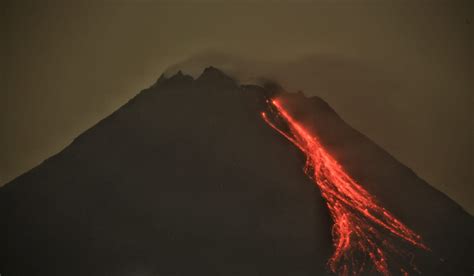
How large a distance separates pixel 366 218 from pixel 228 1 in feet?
3.75

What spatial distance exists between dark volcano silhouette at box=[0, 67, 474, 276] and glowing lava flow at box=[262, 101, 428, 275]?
0.04m

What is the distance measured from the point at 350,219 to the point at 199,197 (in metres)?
0.62

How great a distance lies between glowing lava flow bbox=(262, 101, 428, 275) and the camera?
1.72 m

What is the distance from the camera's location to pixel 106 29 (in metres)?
2.16

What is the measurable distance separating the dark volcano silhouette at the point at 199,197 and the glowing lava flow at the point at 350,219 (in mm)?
39

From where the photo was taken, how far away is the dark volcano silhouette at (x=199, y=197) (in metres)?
1.75

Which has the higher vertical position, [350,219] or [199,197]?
[199,197]

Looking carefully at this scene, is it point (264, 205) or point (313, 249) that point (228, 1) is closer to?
point (264, 205)

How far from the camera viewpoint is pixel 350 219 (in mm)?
1857

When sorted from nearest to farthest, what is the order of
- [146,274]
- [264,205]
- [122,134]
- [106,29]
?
[146,274] → [264,205] → [122,134] → [106,29]

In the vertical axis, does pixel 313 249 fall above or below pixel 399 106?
below

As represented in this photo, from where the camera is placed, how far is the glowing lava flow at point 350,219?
5.64 ft

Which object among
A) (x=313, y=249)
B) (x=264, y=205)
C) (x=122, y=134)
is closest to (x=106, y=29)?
(x=122, y=134)

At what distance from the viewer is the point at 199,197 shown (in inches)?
75.0
